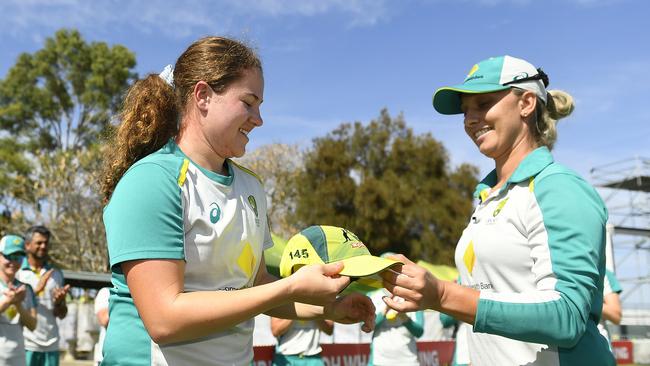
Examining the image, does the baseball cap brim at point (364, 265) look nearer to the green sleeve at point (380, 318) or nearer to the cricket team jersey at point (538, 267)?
the cricket team jersey at point (538, 267)

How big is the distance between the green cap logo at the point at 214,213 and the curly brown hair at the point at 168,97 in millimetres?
411

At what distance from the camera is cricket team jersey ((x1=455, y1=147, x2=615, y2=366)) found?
237 cm

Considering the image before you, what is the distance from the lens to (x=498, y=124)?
317 cm

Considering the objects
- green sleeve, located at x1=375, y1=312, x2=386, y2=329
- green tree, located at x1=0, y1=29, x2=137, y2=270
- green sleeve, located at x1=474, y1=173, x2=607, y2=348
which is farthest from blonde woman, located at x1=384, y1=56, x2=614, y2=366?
green tree, located at x1=0, y1=29, x2=137, y2=270

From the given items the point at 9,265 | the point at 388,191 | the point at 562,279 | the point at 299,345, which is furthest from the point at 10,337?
the point at 388,191

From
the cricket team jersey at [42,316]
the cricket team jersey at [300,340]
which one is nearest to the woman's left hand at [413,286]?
the cricket team jersey at [300,340]

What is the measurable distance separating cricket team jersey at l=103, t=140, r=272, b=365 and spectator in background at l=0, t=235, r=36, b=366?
19.9ft

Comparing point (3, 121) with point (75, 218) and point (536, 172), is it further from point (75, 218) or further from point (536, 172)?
point (536, 172)

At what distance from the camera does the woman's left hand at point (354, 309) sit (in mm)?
2906

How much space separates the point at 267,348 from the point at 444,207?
85.9 feet

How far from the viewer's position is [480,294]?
95.0 inches

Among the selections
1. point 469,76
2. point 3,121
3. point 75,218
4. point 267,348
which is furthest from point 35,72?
point 469,76

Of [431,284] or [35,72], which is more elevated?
[35,72]

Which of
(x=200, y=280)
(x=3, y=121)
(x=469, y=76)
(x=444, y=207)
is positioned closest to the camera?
(x=200, y=280)
